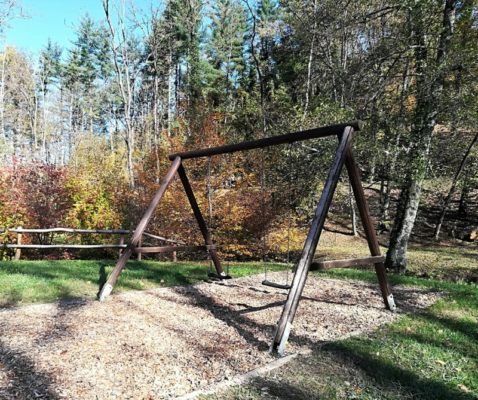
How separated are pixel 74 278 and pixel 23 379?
363cm

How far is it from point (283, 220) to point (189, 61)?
14.6 meters

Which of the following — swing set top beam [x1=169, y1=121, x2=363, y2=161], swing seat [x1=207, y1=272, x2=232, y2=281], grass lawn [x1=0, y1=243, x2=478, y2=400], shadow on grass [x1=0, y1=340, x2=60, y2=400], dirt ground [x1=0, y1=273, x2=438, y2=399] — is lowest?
shadow on grass [x1=0, y1=340, x2=60, y2=400]

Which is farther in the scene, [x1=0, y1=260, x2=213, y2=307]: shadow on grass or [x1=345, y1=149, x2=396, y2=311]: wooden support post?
[x1=0, y1=260, x2=213, y2=307]: shadow on grass

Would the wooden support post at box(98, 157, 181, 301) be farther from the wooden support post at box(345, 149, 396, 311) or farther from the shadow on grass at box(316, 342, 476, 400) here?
the shadow on grass at box(316, 342, 476, 400)

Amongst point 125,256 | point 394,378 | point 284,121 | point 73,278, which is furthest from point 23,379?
point 284,121

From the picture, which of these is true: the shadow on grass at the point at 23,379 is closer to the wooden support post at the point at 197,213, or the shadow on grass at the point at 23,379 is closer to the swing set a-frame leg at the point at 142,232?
the swing set a-frame leg at the point at 142,232

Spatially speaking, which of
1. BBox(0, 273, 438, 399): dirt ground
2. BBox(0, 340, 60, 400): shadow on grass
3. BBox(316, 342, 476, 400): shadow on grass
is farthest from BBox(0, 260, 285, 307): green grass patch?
BBox(316, 342, 476, 400): shadow on grass

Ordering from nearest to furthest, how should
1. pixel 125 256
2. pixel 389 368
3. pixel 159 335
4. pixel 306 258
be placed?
pixel 389 368 < pixel 306 258 < pixel 159 335 < pixel 125 256

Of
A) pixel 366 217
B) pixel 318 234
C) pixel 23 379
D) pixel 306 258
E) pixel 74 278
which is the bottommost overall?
pixel 23 379

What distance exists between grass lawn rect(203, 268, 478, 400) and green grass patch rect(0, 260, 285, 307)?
11.3 ft

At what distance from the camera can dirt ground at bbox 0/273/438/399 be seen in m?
3.01

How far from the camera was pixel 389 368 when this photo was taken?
11.2ft

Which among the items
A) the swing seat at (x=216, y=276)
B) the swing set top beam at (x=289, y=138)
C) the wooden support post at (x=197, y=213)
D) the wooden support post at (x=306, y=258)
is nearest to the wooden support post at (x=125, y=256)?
the wooden support post at (x=197, y=213)

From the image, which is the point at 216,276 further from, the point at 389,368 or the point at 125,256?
the point at 389,368
